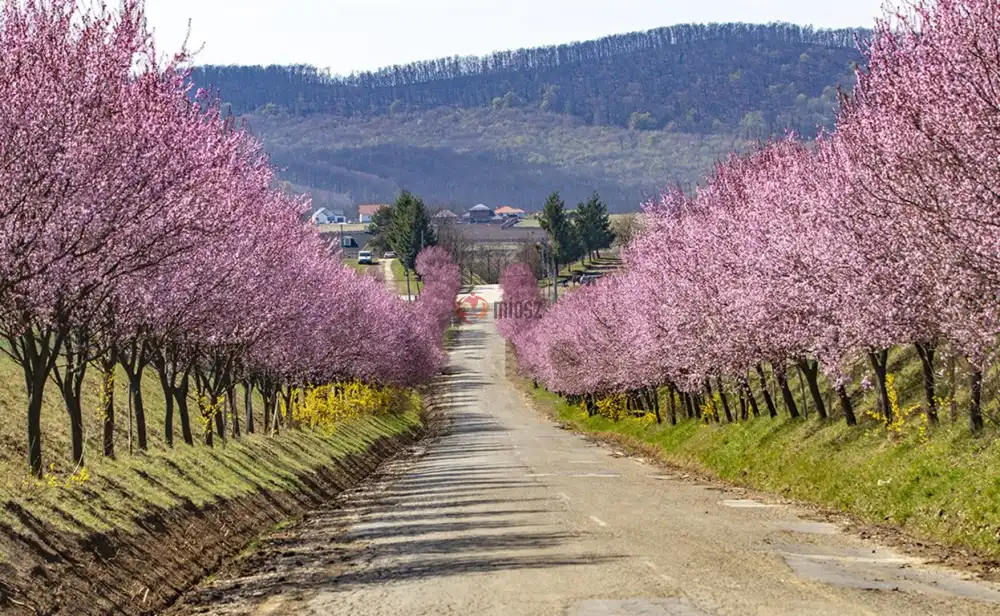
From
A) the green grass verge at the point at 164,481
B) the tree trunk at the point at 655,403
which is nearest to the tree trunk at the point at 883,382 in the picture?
the green grass verge at the point at 164,481

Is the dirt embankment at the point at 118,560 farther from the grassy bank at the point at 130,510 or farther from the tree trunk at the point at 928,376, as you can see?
the tree trunk at the point at 928,376

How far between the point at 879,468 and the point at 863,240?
482 centimetres

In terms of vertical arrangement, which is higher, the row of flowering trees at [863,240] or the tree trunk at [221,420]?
the row of flowering trees at [863,240]

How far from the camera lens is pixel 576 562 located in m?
18.0

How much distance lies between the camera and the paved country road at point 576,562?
1474 cm

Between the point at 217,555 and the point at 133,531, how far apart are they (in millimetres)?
2183

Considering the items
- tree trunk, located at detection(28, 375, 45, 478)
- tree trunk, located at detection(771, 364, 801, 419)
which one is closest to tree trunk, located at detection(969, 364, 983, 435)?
tree trunk, located at detection(771, 364, 801, 419)

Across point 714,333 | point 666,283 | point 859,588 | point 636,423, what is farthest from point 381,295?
point 859,588

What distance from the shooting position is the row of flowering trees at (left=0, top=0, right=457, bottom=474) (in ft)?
54.7

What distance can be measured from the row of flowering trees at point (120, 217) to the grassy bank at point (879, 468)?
40.7 feet

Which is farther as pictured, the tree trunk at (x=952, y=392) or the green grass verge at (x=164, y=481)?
the tree trunk at (x=952, y=392)

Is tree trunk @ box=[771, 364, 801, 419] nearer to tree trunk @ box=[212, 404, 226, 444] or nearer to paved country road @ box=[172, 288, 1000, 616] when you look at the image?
paved country road @ box=[172, 288, 1000, 616]

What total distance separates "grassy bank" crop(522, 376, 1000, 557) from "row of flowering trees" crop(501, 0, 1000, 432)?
3.38 feet

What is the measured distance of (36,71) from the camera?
56.0 feet
